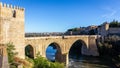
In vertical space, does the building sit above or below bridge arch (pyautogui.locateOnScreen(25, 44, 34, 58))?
above

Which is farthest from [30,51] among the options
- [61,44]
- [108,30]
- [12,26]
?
[108,30]

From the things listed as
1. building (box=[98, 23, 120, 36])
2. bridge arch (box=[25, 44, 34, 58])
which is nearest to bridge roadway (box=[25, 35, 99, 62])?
bridge arch (box=[25, 44, 34, 58])

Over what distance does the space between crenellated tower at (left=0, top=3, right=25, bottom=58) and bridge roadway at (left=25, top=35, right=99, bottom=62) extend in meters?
9.64

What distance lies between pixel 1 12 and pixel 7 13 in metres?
0.95

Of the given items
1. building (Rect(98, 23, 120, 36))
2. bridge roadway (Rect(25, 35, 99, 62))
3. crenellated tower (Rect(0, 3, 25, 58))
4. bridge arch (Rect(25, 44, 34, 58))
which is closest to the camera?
crenellated tower (Rect(0, 3, 25, 58))

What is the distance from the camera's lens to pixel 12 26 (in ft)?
72.7

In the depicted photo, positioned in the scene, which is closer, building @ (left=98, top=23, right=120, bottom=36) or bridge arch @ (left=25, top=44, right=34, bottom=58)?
bridge arch @ (left=25, top=44, right=34, bottom=58)

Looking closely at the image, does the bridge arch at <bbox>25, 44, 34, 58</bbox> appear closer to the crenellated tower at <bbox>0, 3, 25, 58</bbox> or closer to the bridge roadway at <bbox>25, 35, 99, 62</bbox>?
the bridge roadway at <bbox>25, 35, 99, 62</bbox>

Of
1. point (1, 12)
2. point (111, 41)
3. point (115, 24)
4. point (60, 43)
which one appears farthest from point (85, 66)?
point (115, 24)

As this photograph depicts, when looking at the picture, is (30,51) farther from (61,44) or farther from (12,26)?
(12,26)

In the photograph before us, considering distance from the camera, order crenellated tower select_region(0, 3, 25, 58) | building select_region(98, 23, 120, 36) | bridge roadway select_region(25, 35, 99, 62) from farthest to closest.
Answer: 1. building select_region(98, 23, 120, 36)
2. bridge roadway select_region(25, 35, 99, 62)
3. crenellated tower select_region(0, 3, 25, 58)

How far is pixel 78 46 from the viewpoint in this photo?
215 ft

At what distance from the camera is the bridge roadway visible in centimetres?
3506

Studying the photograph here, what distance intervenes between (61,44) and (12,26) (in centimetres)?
2336
